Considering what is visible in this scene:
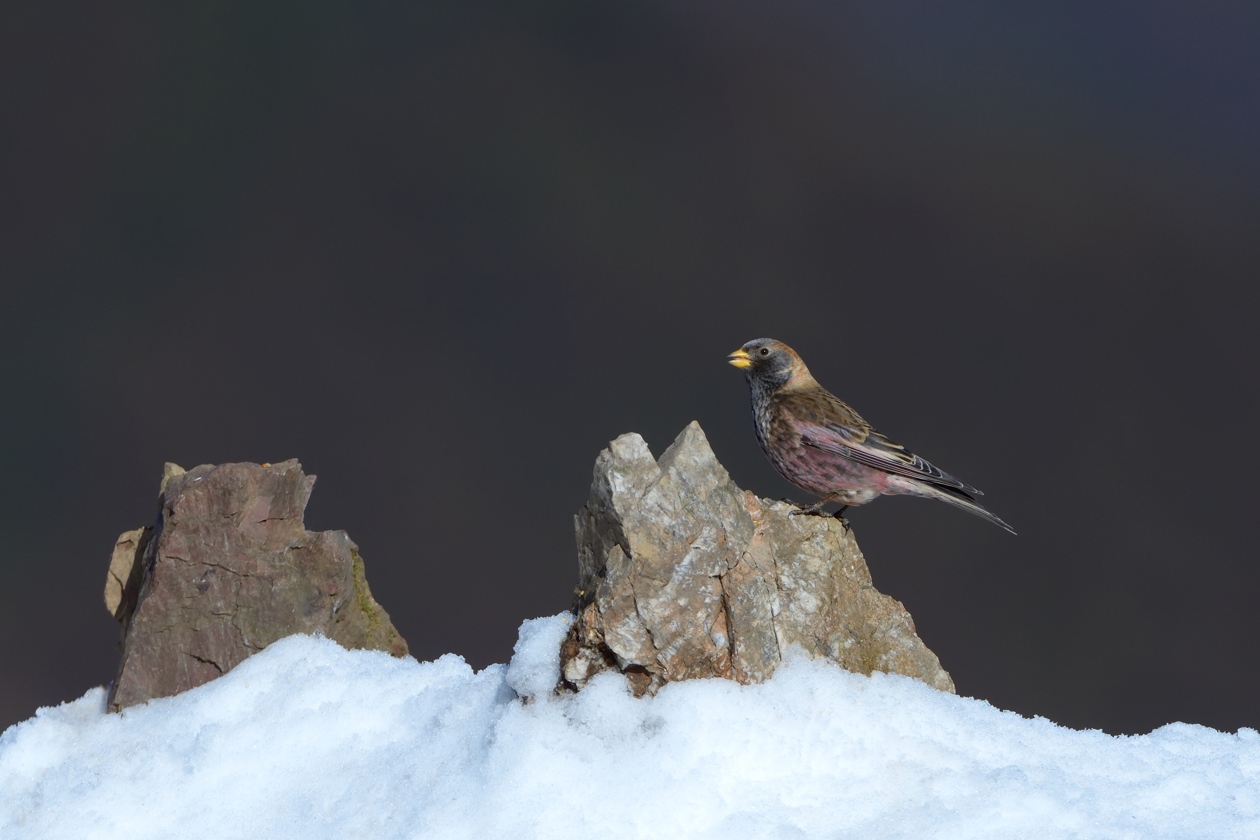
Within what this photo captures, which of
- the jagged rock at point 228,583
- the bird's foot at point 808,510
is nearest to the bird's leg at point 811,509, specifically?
the bird's foot at point 808,510

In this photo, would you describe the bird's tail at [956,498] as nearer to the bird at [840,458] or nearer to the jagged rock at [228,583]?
the bird at [840,458]

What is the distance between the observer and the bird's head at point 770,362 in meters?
5.55

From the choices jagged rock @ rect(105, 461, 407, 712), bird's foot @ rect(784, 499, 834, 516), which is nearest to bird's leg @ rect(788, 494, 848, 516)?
bird's foot @ rect(784, 499, 834, 516)

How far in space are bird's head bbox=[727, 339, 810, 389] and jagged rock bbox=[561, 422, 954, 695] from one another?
4.52 feet

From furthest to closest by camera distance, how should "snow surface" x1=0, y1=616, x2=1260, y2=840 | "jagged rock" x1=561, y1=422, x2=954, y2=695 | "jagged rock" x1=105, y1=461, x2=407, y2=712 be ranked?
1. "jagged rock" x1=105, y1=461, x2=407, y2=712
2. "jagged rock" x1=561, y1=422, x2=954, y2=695
3. "snow surface" x1=0, y1=616, x2=1260, y2=840

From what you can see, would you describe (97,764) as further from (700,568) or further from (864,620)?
(864,620)

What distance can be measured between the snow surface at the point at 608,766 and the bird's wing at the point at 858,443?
1266 mm

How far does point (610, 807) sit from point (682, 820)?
22 cm

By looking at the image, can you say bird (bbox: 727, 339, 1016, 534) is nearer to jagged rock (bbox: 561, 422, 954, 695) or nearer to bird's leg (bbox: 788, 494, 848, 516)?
bird's leg (bbox: 788, 494, 848, 516)

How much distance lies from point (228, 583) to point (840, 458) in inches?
108

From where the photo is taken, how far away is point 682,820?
11.3 ft

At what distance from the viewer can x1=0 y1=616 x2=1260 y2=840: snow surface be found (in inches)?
138

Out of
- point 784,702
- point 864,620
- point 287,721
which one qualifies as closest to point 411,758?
point 287,721

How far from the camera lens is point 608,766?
3.62 meters
